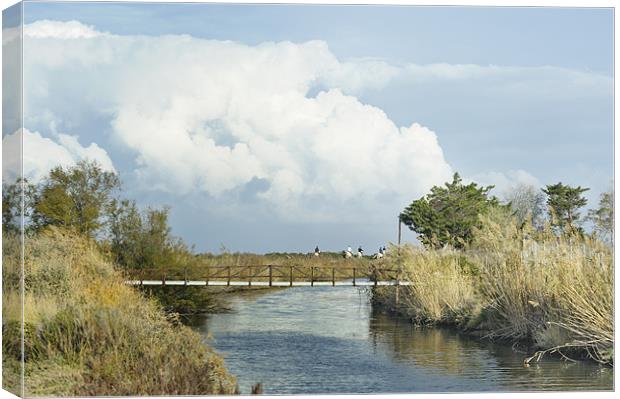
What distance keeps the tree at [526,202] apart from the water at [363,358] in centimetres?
422

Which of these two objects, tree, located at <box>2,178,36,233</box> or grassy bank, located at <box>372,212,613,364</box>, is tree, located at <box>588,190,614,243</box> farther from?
tree, located at <box>2,178,36,233</box>

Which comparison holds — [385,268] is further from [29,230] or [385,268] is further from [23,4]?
[23,4]

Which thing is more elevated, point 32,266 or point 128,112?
point 128,112

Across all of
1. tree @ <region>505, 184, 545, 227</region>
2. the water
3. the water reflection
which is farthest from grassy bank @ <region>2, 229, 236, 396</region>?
tree @ <region>505, 184, 545, 227</region>

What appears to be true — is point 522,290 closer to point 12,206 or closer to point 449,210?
point 12,206

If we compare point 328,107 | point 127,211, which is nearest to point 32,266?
point 328,107

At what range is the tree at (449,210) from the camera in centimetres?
2528

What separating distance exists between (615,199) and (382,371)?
12.5 feet

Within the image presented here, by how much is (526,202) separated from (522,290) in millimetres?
9527

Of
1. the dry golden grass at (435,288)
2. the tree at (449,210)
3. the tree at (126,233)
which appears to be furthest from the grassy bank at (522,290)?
the tree at (449,210)

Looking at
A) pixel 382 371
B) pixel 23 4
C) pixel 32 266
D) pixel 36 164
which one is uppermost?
pixel 23 4

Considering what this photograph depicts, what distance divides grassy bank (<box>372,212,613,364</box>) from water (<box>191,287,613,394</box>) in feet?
1.05

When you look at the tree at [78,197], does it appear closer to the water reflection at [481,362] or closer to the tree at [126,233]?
the tree at [126,233]

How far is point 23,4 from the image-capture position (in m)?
8.47
